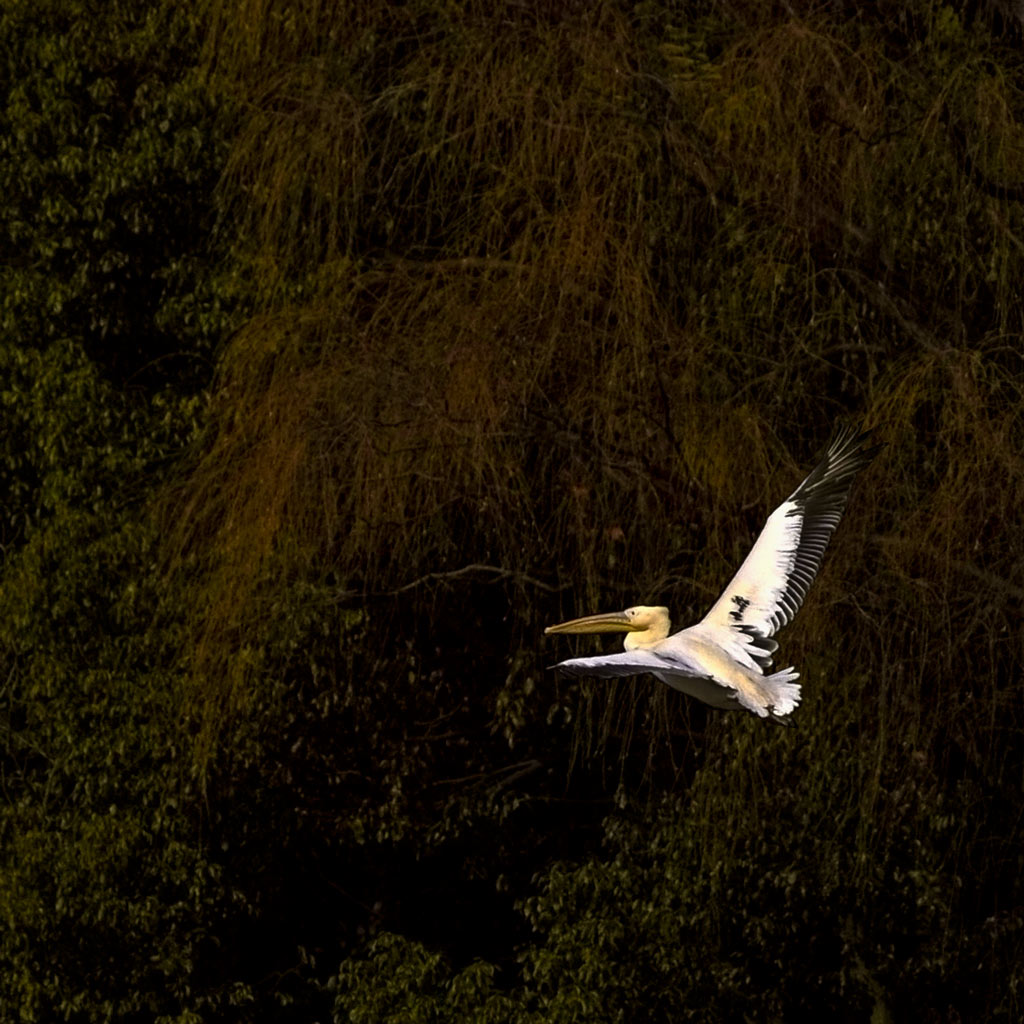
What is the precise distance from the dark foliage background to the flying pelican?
2.63 feet

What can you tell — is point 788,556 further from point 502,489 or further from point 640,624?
point 502,489

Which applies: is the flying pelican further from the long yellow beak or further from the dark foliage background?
the dark foliage background

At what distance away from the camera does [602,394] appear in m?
10.0

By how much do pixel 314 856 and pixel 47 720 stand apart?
132 centimetres

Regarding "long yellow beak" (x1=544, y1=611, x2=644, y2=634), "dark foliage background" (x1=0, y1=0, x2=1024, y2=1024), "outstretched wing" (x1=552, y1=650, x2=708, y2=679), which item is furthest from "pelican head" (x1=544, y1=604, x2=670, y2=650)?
"dark foliage background" (x1=0, y1=0, x2=1024, y2=1024)

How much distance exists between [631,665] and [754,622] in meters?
1.04

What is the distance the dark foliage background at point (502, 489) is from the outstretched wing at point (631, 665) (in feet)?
5.84

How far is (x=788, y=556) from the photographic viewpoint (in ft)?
27.8

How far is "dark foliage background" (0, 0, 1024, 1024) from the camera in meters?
9.82

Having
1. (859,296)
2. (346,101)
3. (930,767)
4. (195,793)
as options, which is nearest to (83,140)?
(346,101)

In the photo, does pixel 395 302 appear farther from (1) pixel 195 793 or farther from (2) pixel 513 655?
(1) pixel 195 793

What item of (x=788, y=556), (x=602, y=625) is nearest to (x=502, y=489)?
(x=602, y=625)

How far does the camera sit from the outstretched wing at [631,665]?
24.0 ft

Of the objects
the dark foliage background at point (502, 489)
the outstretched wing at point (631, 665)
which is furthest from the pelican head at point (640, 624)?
the dark foliage background at point (502, 489)
